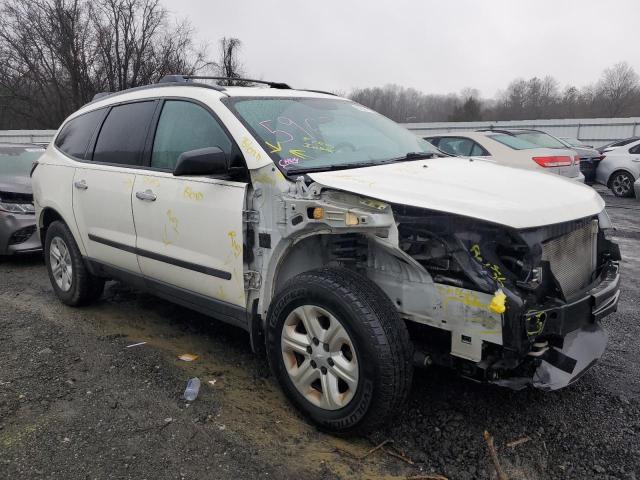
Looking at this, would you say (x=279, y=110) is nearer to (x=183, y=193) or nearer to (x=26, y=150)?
(x=183, y=193)

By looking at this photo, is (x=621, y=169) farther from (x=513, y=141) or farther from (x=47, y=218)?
(x=47, y=218)

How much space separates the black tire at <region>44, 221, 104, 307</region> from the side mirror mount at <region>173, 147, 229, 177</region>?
2.21 m

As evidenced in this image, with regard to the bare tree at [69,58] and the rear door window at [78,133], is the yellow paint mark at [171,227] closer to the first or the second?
the rear door window at [78,133]

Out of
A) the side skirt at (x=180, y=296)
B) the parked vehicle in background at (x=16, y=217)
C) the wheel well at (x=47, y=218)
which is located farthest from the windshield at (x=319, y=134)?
→ the parked vehicle in background at (x=16, y=217)

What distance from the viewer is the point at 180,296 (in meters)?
3.50

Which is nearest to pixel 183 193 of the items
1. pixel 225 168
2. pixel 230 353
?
pixel 225 168

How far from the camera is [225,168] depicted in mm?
2941

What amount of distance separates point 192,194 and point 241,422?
1.40 m

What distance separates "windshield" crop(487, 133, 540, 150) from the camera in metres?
9.07

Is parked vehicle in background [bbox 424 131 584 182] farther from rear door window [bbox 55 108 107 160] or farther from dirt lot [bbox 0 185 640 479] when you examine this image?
rear door window [bbox 55 108 107 160]

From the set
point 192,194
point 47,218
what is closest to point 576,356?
point 192,194

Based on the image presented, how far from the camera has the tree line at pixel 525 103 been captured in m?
47.5

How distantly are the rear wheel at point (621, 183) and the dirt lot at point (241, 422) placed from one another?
10071 mm

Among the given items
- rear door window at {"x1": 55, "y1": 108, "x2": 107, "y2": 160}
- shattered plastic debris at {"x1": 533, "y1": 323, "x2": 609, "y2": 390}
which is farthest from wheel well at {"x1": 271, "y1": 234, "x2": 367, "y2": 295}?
rear door window at {"x1": 55, "y1": 108, "x2": 107, "y2": 160}
